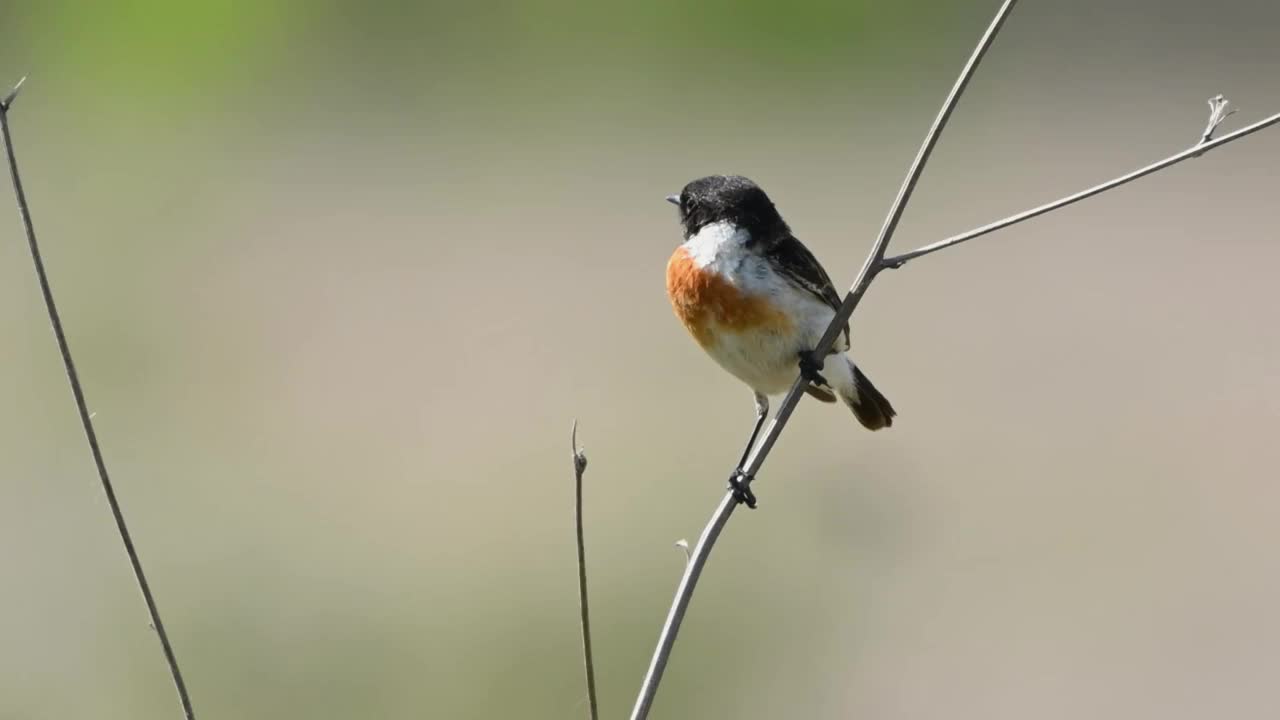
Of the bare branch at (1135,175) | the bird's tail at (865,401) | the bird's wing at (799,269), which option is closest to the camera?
the bare branch at (1135,175)

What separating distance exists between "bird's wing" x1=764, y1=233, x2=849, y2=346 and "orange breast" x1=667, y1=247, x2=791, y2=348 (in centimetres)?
16

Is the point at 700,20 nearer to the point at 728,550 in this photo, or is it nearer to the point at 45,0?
the point at 45,0

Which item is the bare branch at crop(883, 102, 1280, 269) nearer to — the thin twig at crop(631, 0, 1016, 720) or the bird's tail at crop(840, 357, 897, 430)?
the thin twig at crop(631, 0, 1016, 720)

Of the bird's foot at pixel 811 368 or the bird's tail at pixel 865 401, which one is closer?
the bird's foot at pixel 811 368

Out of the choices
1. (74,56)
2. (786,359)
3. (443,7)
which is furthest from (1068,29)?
(786,359)

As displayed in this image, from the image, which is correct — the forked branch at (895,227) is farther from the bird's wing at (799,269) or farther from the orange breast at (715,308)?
the bird's wing at (799,269)

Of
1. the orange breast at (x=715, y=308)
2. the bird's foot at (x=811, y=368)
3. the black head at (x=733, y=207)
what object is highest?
the black head at (x=733, y=207)

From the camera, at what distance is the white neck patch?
14.2 ft

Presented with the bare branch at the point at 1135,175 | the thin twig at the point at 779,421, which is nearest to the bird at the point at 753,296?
the thin twig at the point at 779,421

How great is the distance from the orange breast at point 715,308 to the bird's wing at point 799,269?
0.16 meters

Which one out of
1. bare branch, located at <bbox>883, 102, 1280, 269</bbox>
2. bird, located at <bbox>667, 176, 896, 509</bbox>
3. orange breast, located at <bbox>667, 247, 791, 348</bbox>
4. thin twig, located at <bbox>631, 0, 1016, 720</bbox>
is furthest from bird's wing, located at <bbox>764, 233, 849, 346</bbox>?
bare branch, located at <bbox>883, 102, 1280, 269</bbox>

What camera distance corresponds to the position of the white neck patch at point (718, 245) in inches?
171

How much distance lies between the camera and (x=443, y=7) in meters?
A: 19.1

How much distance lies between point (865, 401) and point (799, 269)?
1.54ft
